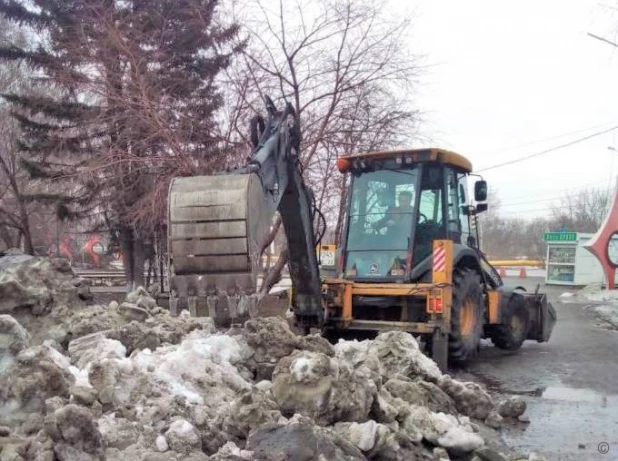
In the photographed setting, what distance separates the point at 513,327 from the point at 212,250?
683 centimetres

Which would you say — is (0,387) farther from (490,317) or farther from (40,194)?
(40,194)

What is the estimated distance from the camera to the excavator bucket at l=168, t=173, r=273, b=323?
19.2 feet

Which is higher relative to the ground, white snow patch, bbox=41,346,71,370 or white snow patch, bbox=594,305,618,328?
white snow patch, bbox=41,346,71,370

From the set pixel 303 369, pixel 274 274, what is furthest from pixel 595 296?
pixel 303 369

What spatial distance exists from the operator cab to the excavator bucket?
369 cm

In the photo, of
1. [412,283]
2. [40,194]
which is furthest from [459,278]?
[40,194]

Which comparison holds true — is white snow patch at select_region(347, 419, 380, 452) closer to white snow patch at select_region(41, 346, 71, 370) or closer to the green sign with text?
white snow patch at select_region(41, 346, 71, 370)

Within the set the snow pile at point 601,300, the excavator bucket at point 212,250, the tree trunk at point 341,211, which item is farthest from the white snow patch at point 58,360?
the snow pile at point 601,300

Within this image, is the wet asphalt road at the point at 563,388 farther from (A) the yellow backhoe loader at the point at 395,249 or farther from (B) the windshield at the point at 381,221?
(B) the windshield at the point at 381,221

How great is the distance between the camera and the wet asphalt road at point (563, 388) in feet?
19.7

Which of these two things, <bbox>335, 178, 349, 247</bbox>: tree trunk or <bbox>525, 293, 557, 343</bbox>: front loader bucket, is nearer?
<bbox>525, 293, 557, 343</bbox>: front loader bucket

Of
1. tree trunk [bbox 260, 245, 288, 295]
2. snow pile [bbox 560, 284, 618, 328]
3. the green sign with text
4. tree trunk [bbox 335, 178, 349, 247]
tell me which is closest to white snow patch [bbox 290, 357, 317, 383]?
tree trunk [bbox 335, 178, 349, 247]

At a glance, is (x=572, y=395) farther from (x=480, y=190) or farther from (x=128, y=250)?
(x=128, y=250)

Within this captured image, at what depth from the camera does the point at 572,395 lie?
791cm
